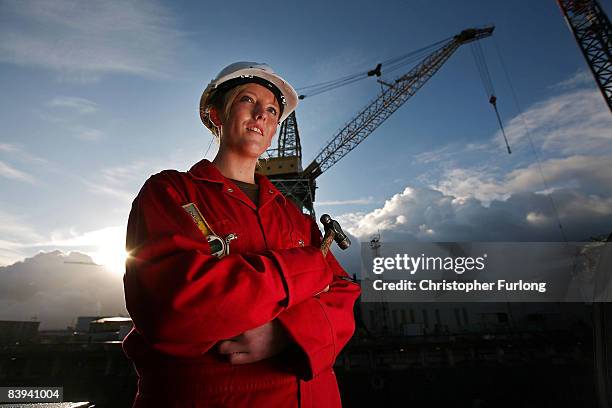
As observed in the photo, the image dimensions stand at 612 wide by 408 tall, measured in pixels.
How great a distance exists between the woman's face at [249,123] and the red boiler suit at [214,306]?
1.56ft

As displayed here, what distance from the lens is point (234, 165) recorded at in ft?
7.06

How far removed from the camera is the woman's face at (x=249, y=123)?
2074mm

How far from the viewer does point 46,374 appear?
2436 centimetres

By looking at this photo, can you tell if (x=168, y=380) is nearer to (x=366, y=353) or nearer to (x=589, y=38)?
(x=366, y=353)

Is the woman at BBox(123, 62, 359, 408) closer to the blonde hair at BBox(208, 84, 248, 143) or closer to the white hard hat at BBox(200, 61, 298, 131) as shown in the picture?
the blonde hair at BBox(208, 84, 248, 143)

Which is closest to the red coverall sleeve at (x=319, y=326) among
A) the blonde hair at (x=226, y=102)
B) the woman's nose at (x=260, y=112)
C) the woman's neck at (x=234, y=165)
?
the woman's neck at (x=234, y=165)

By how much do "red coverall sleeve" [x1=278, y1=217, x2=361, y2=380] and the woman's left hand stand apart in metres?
0.06

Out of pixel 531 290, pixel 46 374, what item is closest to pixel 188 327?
pixel 46 374

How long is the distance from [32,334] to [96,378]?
25.5m

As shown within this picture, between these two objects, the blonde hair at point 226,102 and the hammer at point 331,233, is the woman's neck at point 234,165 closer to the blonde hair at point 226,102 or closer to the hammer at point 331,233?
the blonde hair at point 226,102

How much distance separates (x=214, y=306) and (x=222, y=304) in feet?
0.10

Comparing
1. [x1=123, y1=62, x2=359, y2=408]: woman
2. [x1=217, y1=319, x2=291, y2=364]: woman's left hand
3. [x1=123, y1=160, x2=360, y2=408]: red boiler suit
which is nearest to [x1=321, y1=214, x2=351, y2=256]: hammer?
[x1=123, y1=62, x2=359, y2=408]: woman

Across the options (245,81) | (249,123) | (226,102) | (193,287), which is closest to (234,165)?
(249,123)

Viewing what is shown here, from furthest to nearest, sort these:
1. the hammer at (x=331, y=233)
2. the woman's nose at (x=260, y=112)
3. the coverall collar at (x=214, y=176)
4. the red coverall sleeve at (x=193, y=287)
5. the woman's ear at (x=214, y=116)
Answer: the woman's ear at (x=214, y=116) < the woman's nose at (x=260, y=112) < the hammer at (x=331, y=233) < the coverall collar at (x=214, y=176) < the red coverall sleeve at (x=193, y=287)
